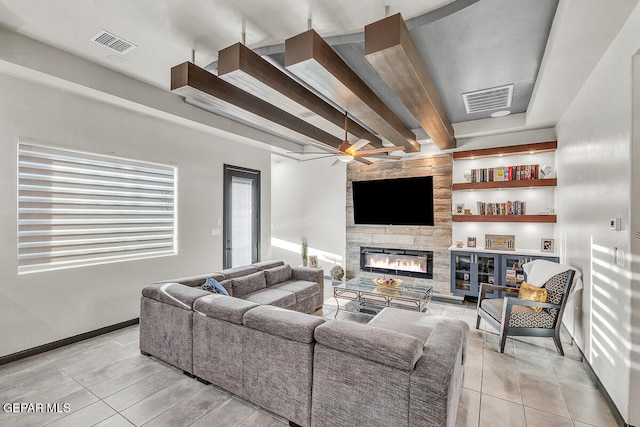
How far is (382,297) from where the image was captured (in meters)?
4.05

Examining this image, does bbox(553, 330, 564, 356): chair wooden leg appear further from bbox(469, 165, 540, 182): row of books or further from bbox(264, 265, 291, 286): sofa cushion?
bbox(264, 265, 291, 286): sofa cushion

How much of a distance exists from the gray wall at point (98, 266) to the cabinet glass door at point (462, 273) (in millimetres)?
3945

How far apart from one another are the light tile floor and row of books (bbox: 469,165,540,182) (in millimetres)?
2529

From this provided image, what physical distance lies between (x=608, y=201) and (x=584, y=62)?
3.96ft

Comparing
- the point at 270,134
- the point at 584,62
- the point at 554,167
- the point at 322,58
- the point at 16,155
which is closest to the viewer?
the point at 322,58

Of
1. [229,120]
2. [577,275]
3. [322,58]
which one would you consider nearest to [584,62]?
[577,275]

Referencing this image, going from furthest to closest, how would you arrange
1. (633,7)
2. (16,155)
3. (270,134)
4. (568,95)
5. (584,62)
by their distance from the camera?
(270,134)
(568,95)
(16,155)
(584,62)
(633,7)

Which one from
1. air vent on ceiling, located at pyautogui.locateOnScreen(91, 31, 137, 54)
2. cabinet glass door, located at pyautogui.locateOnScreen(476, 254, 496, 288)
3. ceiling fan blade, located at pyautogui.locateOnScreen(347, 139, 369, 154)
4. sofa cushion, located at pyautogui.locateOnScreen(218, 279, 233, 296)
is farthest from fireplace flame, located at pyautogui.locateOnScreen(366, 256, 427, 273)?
air vent on ceiling, located at pyautogui.locateOnScreen(91, 31, 137, 54)

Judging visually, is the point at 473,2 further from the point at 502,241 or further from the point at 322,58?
the point at 502,241

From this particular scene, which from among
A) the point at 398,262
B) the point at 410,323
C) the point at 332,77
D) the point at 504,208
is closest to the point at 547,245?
the point at 504,208

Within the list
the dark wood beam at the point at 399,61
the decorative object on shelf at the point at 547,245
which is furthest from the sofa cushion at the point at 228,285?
the decorative object on shelf at the point at 547,245

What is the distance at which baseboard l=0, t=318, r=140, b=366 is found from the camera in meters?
2.85

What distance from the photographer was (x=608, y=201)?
241cm

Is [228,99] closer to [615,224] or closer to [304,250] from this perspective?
[615,224]
